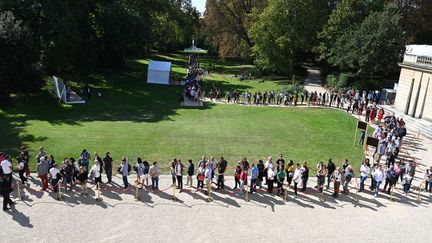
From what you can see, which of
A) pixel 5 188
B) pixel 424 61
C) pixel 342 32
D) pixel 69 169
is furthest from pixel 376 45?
pixel 5 188

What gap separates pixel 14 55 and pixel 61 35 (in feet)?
17.9

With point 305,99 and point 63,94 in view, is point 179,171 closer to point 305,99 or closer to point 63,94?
point 63,94

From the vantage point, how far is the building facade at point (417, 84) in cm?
2941

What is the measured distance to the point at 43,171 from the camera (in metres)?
16.5

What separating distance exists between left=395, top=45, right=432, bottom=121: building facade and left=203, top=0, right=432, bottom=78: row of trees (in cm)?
917

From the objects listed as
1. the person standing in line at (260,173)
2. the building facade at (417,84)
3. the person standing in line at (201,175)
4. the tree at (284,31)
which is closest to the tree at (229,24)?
the tree at (284,31)

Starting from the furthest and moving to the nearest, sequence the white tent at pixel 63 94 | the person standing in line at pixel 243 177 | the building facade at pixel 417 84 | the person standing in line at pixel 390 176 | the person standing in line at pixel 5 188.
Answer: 1. the white tent at pixel 63 94
2. the building facade at pixel 417 84
3. the person standing in line at pixel 390 176
4. the person standing in line at pixel 243 177
5. the person standing in line at pixel 5 188

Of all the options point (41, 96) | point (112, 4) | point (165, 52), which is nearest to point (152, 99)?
point (41, 96)

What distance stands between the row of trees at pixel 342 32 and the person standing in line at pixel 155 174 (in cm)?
3131

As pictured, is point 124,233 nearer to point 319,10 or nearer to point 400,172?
point 400,172

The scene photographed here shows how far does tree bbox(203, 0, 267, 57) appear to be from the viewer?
69.4 metres

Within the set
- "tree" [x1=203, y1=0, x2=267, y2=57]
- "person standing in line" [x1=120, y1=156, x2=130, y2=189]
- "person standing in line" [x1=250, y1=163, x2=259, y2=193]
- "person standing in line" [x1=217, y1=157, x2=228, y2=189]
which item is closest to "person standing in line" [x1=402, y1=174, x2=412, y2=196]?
"person standing in line" [x1=250, y1=163, x2=259, y2=193]

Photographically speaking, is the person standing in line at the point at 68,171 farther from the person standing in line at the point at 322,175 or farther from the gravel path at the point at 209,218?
the person standing in line at the point at 322,175

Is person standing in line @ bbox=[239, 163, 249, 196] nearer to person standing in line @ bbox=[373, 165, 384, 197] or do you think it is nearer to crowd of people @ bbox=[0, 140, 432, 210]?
crowd of people @ bbox=[0, 140, 432, 210]
